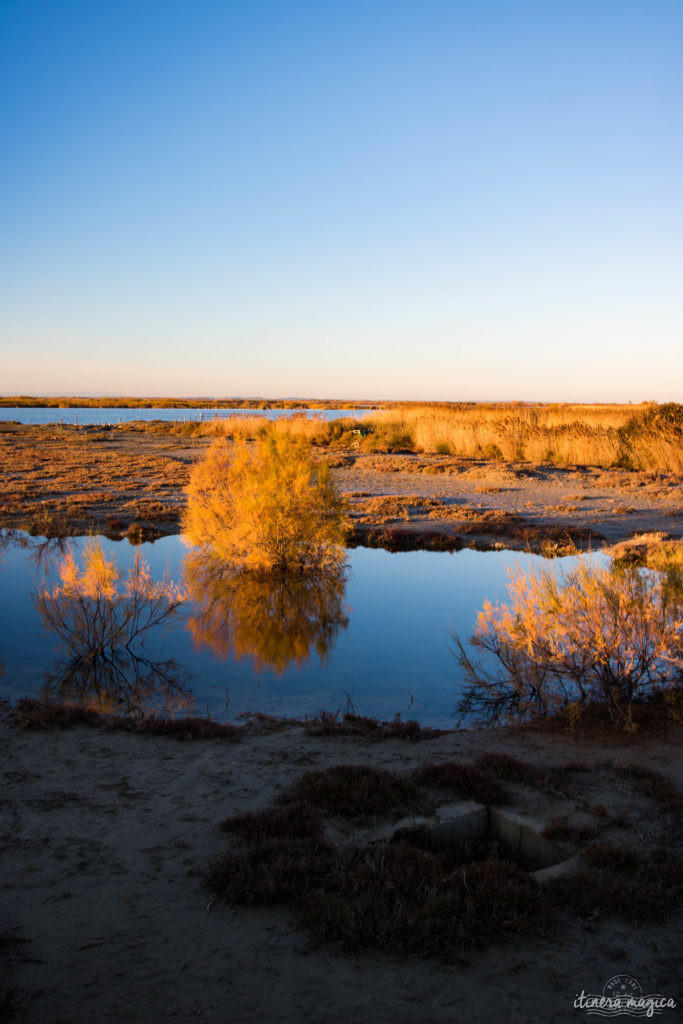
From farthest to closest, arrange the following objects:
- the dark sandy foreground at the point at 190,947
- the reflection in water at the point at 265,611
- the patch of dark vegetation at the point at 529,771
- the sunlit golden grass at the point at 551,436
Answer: the sunlit golden grass at the point at 551,436 → the reflection in water at the point at 265,611 → the patch of dark vegetation at the point at 529,771 → the dark sandy foreground at the point at 190,947

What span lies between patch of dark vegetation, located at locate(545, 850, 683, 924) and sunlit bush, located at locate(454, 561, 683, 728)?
217 cm

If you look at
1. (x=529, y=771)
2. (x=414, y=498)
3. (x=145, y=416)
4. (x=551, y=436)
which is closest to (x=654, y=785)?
(x=529, y=771)

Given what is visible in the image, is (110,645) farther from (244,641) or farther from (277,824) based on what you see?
(277,824)

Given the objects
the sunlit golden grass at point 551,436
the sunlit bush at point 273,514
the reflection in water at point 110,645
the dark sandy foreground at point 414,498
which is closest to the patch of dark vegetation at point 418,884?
the reflection in water at point 110,645

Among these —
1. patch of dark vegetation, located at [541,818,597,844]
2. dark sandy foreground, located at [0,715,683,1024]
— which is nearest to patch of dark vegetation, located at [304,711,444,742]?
dark sandy foreground, located at [0,715,683,1024]

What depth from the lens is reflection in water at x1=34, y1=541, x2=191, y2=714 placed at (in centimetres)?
684

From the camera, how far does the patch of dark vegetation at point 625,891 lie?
3.43m

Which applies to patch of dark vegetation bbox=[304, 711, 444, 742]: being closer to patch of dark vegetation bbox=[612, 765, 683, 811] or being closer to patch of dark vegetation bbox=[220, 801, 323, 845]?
patch of dark vegetation bbox=[220, 801, 323, 845]

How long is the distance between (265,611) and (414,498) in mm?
9434

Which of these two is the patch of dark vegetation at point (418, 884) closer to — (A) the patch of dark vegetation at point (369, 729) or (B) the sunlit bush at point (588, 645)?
(A) the patch of dark vegetation at point (369, 729)

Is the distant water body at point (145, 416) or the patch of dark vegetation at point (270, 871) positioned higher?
the distant water body at point (145, 416)

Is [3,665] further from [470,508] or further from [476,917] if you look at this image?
[470,508]

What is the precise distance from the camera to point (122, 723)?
597 cm

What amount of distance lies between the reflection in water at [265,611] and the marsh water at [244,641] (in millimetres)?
28
